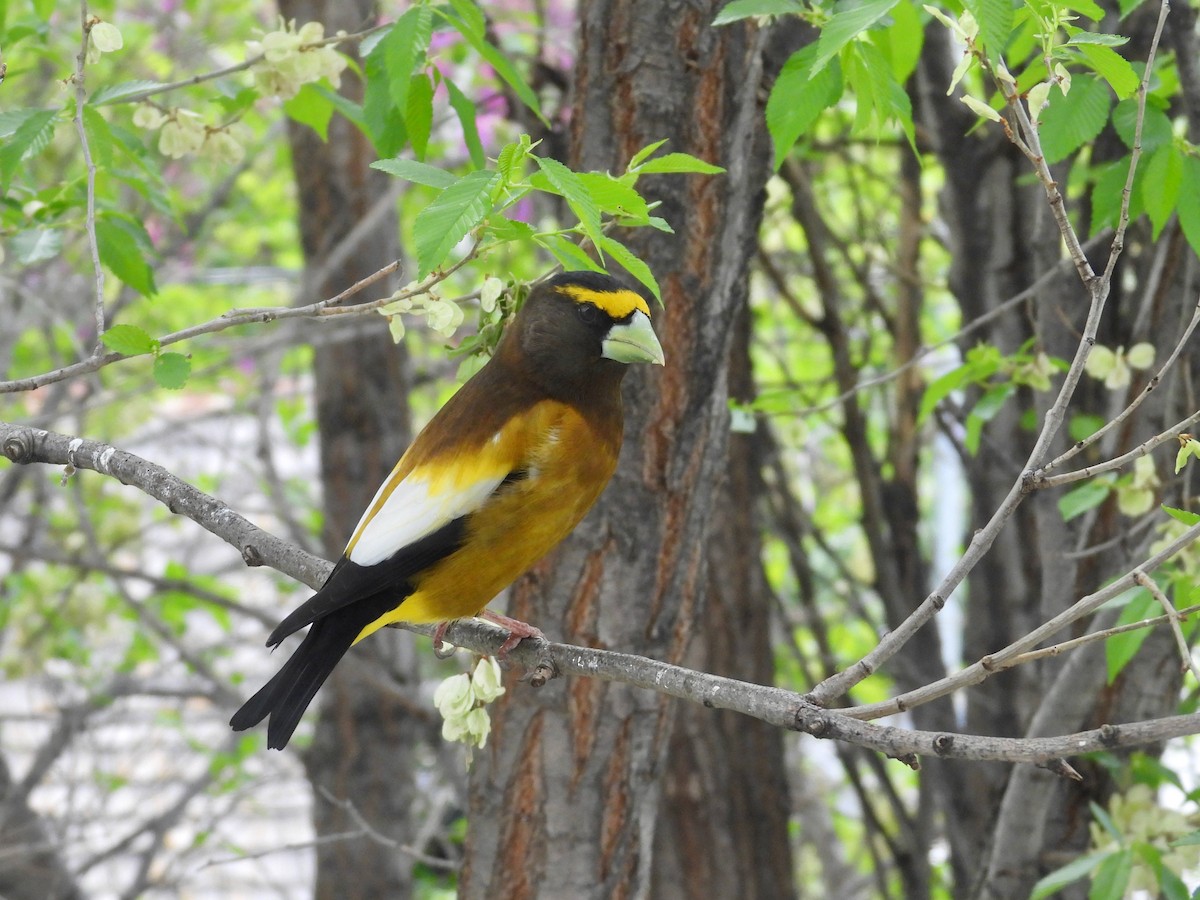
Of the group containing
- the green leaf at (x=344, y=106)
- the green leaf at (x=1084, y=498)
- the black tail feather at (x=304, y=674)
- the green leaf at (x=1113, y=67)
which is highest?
the green leaf at (x=344, y=106)

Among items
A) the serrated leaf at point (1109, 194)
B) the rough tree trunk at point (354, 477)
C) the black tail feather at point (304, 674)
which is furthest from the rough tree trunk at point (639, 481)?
the rough tree trunk at point (354, 477)

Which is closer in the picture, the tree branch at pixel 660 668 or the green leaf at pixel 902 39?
the tree branch at pixel 660 668

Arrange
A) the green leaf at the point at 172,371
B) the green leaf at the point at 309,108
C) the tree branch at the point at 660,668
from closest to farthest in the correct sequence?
1. the tree branch at the point at 660,668
2. the green leaf at the point at 172,371
3. the green leaf at the point at 309,108

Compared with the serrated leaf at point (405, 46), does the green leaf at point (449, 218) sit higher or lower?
lower

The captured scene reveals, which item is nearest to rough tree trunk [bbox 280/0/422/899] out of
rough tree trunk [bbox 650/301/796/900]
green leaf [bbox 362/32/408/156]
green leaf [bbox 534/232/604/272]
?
rough tree trunk [bbox 650/301/796/900]

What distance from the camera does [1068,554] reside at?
336 cm

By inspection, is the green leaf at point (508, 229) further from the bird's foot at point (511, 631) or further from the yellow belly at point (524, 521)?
the bird's foot at point (511, 631)

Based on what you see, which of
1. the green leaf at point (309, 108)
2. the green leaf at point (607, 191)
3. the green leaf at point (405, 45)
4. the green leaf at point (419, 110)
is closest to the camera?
the green leaf at point (607, 191)

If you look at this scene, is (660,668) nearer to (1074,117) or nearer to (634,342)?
(634,342)

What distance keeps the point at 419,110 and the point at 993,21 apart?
1325 millimetres

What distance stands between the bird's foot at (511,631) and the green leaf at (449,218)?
3.15 ft

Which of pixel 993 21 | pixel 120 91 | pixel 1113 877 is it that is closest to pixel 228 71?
pixel 120 91

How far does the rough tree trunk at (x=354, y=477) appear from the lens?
5.70 m

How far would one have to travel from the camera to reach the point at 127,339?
2361 mm
